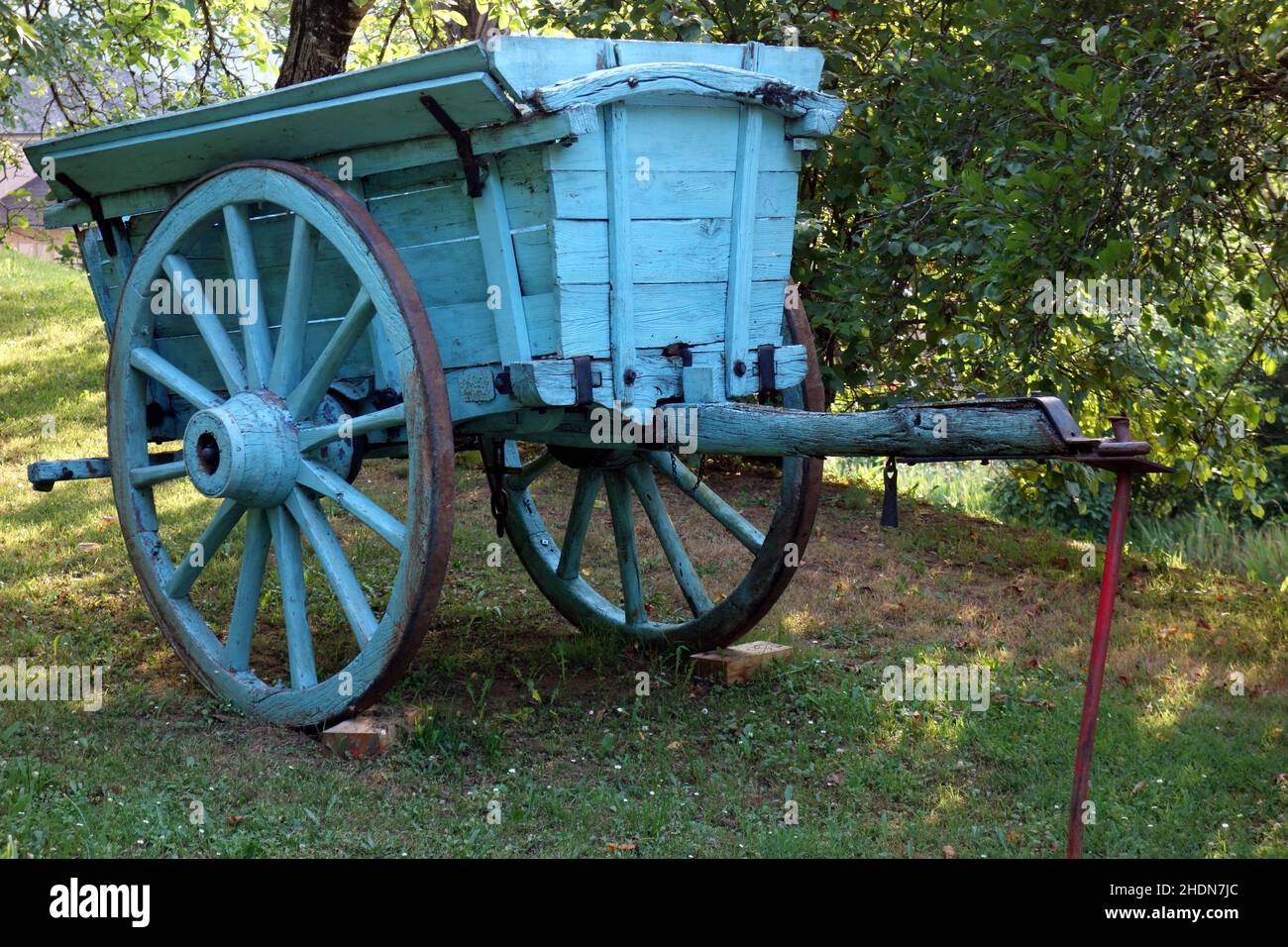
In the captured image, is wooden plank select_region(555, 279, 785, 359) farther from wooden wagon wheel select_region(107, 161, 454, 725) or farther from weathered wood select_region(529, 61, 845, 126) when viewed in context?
weathered wood select_region(529, 61, 845, 126)

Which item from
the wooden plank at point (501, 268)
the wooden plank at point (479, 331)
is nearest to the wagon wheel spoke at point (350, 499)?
the wooden plank at point (479, 331)

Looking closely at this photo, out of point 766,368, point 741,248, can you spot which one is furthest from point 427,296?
point 766,368

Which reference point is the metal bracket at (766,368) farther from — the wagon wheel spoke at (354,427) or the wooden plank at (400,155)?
the wagon wheel spoke at (354,427)

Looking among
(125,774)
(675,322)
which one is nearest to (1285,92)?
(675,322)

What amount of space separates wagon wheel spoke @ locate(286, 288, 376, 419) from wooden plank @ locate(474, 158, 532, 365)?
1.21 ft

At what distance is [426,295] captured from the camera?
391cm

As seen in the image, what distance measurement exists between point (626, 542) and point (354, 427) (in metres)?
1.46

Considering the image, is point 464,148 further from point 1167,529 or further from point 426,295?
point 1167,529

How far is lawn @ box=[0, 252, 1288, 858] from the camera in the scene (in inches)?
136

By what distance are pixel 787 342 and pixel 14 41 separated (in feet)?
14.1

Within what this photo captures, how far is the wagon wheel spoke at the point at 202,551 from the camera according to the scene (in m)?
4.27

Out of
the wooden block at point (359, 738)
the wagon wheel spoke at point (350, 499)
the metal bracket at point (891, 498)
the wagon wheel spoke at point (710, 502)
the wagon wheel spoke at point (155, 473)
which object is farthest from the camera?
the wagon wheel spoke at point (710, 502)

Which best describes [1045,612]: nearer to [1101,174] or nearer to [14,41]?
[1101,174]

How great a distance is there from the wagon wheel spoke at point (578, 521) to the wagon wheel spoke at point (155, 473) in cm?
144
